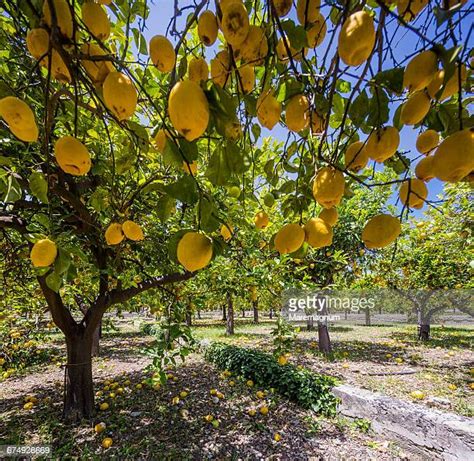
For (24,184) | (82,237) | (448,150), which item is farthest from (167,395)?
(448,150)

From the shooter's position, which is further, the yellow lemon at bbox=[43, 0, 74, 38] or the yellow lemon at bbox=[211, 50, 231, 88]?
the yellow lemon at bbox=[211, 50, 231, 88]

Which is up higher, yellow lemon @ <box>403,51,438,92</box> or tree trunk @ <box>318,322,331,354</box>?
yellow lemon @ <box>403,51,438,92</box>

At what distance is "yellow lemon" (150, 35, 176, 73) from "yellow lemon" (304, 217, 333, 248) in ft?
2.11

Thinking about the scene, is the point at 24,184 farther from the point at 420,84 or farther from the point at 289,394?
the point at 289,394

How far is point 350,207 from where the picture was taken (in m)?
7.05

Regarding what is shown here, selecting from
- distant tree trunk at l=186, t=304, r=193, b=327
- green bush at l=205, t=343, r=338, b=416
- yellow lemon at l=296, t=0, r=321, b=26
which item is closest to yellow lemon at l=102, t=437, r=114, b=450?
distant tree trunk at l=186, t=304, r=193, b=327

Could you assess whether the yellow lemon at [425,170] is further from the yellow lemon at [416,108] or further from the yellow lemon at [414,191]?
the yellow lemon at [416,108]

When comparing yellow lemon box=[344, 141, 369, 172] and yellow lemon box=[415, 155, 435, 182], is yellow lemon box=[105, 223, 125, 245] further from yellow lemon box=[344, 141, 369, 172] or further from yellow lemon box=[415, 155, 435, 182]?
yellow lemon box=[415, 155, 435, 182]

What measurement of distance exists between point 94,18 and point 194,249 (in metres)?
0.67

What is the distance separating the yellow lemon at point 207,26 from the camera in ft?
2.61

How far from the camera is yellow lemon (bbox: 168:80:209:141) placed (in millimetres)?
582

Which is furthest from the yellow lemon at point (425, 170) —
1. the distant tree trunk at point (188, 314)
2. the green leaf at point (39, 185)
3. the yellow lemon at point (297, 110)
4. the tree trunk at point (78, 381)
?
the tree trunk at point (78, 381)

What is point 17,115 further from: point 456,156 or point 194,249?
point 456,156

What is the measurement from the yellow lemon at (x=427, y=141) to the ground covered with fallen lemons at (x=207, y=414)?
11.3 ft
